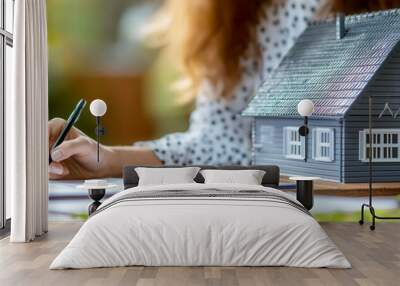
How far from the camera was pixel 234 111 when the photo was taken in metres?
9.80

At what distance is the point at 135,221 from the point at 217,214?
0.69 metres

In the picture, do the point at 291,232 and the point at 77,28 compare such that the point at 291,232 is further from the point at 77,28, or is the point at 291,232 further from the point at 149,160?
the point at 77,28

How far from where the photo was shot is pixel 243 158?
32.3 feet

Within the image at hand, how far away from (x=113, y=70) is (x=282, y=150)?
250 cm

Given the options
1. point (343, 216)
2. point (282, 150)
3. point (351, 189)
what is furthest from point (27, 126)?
point (343, 216)

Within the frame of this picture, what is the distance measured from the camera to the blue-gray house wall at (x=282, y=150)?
9242mm

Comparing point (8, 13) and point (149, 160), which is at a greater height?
point (8, 13)

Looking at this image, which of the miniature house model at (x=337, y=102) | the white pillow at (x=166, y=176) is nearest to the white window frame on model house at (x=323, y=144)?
the miniature house model at (x=337, y=102)

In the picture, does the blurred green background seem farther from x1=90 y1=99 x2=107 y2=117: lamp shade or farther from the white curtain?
the white curtain

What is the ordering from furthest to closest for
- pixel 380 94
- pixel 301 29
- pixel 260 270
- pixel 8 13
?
pixel 301 29 < pixel 380 94 < pixel 8 13 < pixel 260 270

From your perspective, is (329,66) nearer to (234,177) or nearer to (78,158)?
(234,177)

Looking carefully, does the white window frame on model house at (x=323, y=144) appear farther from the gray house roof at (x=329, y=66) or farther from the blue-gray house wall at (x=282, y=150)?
the gray house roof at (x=329, y=66)

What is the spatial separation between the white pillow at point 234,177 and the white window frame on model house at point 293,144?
1274 millimetres

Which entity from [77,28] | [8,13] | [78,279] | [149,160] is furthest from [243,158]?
[78,279]
